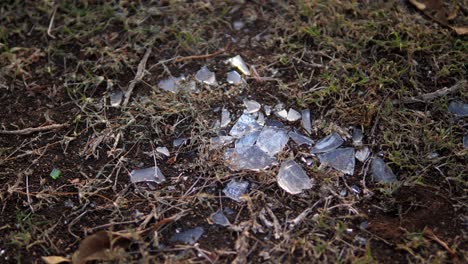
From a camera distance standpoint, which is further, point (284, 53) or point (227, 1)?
point (227, 1)

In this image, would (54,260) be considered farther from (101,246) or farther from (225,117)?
(225,117)

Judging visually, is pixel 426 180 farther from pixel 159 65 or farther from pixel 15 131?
pixel 15 131

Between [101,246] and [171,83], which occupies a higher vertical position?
[171,83]

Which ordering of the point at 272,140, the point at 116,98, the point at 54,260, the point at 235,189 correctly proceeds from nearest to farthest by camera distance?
the point at 54,260, the point at 235,189, the point at 272,140, the point at 116,98

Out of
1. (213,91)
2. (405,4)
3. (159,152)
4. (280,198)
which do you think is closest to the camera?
(280,198)

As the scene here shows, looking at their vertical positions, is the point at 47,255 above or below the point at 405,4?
below

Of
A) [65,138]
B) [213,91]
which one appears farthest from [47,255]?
[213,91]

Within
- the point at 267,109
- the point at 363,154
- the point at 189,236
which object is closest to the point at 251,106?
the point at 267,109

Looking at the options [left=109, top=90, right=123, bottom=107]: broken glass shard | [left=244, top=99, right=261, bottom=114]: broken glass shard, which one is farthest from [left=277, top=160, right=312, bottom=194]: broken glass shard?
[left=109, top=90, right=123, bottom=107]: broken glass shard
